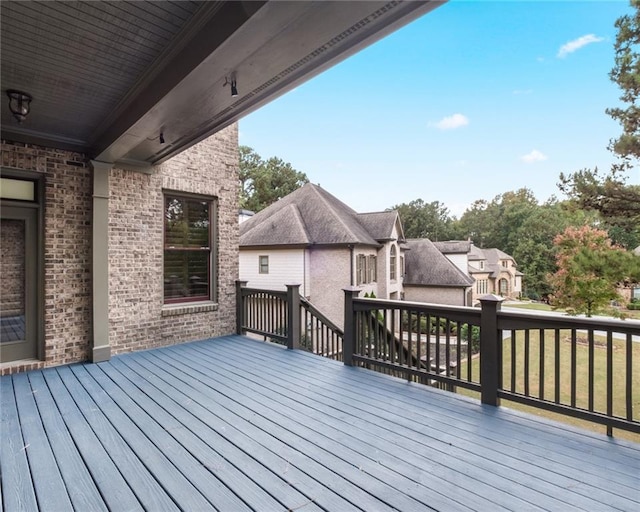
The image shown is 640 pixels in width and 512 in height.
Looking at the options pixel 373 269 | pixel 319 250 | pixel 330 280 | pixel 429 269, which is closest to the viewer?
pixel 330 280

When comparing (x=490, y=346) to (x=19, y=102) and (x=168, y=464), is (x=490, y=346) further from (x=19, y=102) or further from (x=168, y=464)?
(x=19, y=102)

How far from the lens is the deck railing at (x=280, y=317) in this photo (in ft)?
17.0

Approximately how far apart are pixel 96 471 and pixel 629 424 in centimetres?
371

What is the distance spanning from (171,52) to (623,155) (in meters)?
8.24

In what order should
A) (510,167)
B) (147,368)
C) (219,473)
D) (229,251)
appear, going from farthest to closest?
(510,167) → (229,251) → (147,368) → (219,473)

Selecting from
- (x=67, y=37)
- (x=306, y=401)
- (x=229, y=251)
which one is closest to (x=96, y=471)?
(x=306, y=401)

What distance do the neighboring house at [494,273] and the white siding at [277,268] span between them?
1867cm

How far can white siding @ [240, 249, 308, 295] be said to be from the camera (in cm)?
1394

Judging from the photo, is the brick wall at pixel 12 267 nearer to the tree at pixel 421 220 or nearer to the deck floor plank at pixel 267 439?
the deck floor plank at pixel 267 439

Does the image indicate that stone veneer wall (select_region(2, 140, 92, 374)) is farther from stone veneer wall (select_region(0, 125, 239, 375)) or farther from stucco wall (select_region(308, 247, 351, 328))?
stucco wall (select_region(308, 247, 351, 328))

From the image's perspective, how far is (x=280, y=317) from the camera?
545 centimetres

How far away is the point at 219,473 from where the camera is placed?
6.79 feet

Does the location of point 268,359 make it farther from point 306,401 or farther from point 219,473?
point 219,473

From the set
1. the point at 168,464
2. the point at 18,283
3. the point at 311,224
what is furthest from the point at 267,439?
the point at 311,224
